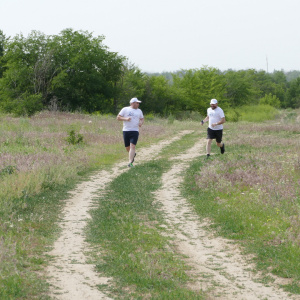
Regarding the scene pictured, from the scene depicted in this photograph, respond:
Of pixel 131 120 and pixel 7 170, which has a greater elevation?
pixel 131 120

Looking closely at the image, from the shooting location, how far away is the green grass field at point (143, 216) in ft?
19.6

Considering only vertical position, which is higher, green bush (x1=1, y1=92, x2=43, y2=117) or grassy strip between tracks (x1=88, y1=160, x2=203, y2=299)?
green bush (x1=1, y1=92, x2=43, y2=117)

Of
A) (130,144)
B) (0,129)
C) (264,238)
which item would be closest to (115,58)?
(0,129)

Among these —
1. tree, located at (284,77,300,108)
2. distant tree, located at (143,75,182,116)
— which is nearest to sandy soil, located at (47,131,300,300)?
distant tree, located at (143,75,182,116)

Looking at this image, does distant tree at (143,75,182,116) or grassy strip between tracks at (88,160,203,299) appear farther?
distant tree at (143,75,182,116)

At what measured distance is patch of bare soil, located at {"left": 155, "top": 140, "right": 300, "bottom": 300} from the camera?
18.8ft

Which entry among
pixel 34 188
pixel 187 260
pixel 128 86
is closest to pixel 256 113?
pixel 128 86

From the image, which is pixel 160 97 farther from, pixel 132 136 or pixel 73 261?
pixel 73 261

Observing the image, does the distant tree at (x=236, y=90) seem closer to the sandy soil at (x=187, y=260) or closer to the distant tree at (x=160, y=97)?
the distant tree at (x=160, y=97)

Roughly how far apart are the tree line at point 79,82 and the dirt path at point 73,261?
24.8 m

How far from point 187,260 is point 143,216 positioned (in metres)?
2.50

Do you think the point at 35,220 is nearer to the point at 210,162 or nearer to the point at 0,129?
the point at 210,162

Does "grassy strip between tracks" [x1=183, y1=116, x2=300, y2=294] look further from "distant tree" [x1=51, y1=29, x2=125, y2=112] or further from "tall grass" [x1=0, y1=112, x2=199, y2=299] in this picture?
"distant tree" [x1=51, y1=29, x2=125, y2=112]

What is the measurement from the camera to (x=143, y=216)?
9250 mm
